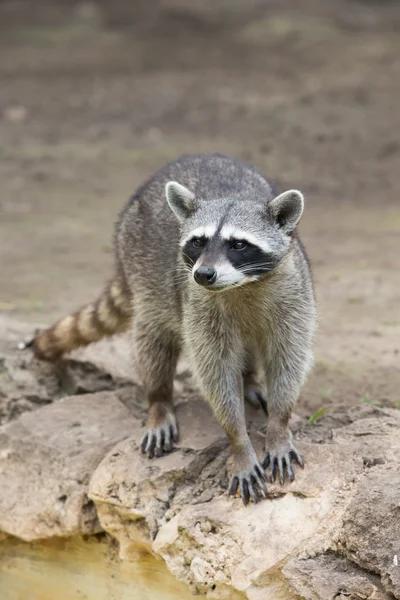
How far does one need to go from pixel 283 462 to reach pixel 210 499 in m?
0.35

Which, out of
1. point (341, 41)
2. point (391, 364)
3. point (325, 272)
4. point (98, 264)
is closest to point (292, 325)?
point (391, 364)

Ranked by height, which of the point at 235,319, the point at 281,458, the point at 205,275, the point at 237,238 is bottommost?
the point at 281,458

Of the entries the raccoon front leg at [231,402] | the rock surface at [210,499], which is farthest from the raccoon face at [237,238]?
the rock surface at [210,499]

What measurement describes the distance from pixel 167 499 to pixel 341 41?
11162mm

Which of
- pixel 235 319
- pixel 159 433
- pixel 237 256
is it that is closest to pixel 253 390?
pixel 159 433

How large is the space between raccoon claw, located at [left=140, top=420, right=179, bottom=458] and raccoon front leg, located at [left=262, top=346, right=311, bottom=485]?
0.50m

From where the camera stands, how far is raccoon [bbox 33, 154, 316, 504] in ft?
12.8

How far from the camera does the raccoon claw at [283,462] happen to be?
3.90 metres

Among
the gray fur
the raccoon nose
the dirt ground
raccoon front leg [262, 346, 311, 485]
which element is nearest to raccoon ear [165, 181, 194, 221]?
the gray fur

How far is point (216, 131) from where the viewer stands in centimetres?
1184

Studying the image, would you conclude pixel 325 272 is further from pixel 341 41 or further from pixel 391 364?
pixel 341 41

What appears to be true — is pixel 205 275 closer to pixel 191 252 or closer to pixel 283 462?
pixel 191 252

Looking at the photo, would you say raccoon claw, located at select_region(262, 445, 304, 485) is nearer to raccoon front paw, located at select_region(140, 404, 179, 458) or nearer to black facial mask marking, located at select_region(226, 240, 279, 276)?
raccoon front paw, located at select_region(140, 404, 179, 458)

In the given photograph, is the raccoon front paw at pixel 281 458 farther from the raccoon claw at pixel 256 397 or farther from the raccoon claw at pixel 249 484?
the raccoon claw at pixel 256 397
